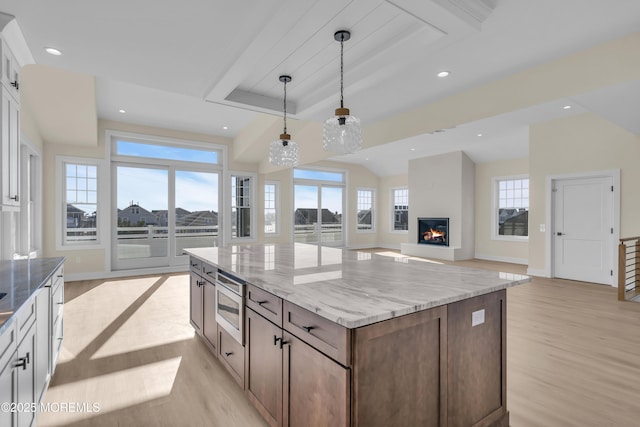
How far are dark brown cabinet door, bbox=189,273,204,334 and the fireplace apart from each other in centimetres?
684

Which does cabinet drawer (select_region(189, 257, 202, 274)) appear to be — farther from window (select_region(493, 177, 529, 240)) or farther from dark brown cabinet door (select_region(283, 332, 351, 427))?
window (select_region(493, 177, 529, 240))

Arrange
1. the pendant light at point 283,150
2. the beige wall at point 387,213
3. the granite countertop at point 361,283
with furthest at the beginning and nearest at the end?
the beige wall at point 387,213
the pendant light at point 283,150
the granite countertop at point 361,283

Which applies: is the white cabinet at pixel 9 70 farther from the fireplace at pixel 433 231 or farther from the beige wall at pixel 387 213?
the beige wall at pixel 387 213

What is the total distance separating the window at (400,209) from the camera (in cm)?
1057

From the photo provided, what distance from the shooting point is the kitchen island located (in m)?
1.26

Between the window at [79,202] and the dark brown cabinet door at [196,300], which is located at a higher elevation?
the window at [79,202]

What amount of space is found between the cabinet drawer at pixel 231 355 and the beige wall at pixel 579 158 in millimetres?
6043

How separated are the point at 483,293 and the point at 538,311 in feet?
9.85

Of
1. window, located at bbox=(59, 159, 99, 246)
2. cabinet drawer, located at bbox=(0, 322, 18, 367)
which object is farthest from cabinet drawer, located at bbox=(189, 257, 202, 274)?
window, located at bbox=(59, 159, 99, 246)

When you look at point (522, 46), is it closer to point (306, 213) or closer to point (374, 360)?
point (374, 360)

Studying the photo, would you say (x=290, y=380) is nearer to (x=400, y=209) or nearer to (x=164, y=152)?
(x=164, y=152)

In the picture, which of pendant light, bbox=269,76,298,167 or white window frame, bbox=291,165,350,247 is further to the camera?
white window frame, bbox=291,165,350,247

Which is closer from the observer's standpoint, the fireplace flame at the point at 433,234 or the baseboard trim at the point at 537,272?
the baseboard trim at the point at 537,272

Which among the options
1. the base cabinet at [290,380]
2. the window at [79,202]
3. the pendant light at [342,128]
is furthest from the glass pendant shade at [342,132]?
the window at [79,202]
